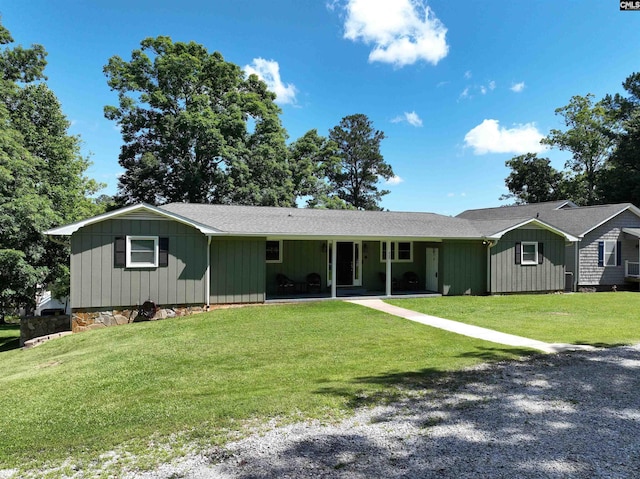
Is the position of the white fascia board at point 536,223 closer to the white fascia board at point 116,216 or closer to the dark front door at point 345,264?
the dark front door at point 345,264

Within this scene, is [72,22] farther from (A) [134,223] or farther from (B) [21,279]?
(A) [134,223]

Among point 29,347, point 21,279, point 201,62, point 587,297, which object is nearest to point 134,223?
point 29,347

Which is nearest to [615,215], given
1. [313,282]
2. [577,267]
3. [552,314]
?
[577,267]

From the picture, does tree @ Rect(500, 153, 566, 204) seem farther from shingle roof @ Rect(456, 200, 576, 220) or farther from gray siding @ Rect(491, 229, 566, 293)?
gray siding @ Rect(491, 229, 566, 293)

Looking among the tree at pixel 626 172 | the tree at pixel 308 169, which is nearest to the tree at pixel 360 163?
the tree at pixel 308 169

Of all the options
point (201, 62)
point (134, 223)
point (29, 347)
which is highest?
point (201, 62)

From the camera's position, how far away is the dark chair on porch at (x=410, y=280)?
659 inches

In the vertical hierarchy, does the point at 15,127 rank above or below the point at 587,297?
above

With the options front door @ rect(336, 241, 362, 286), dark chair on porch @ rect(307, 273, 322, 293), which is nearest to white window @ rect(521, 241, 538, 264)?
front door @ rect(336, 241, 362, 286)

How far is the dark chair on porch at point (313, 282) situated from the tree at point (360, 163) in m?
27.8

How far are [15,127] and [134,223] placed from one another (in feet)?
51.1

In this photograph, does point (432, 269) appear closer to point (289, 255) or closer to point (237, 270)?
point (289, 255)

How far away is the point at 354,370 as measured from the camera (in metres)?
5.96

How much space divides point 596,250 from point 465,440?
19.8 metres
